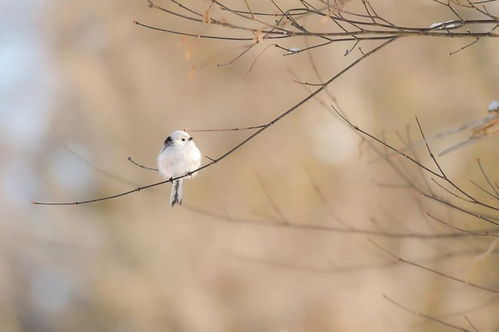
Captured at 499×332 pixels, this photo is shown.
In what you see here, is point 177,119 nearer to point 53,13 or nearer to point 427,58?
point 53,13

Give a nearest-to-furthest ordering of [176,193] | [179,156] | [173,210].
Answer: [179,156] → [176,193] → [173,210]

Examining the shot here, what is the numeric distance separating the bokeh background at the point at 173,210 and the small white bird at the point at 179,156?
13.8 ft

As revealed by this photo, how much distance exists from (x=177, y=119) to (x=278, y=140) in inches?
59.8

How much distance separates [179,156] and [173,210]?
5060mm

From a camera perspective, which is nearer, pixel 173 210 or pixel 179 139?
pixel 179 139

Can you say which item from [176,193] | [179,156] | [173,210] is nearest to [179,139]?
[179,156]

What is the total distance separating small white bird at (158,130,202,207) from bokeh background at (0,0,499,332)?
166 inches

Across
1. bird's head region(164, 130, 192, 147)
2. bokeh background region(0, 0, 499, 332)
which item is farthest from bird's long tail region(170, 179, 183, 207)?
bokeh background region(0, 0, 499, 332)

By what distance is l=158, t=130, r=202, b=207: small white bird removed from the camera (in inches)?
126

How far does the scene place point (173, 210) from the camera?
8.20m

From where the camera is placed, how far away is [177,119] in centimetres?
801

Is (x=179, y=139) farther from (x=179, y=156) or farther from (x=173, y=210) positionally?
(x=173, y=210)

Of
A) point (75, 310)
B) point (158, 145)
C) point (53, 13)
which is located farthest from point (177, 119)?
point (75, 310)

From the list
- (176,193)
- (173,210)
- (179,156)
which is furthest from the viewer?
(173,210)
